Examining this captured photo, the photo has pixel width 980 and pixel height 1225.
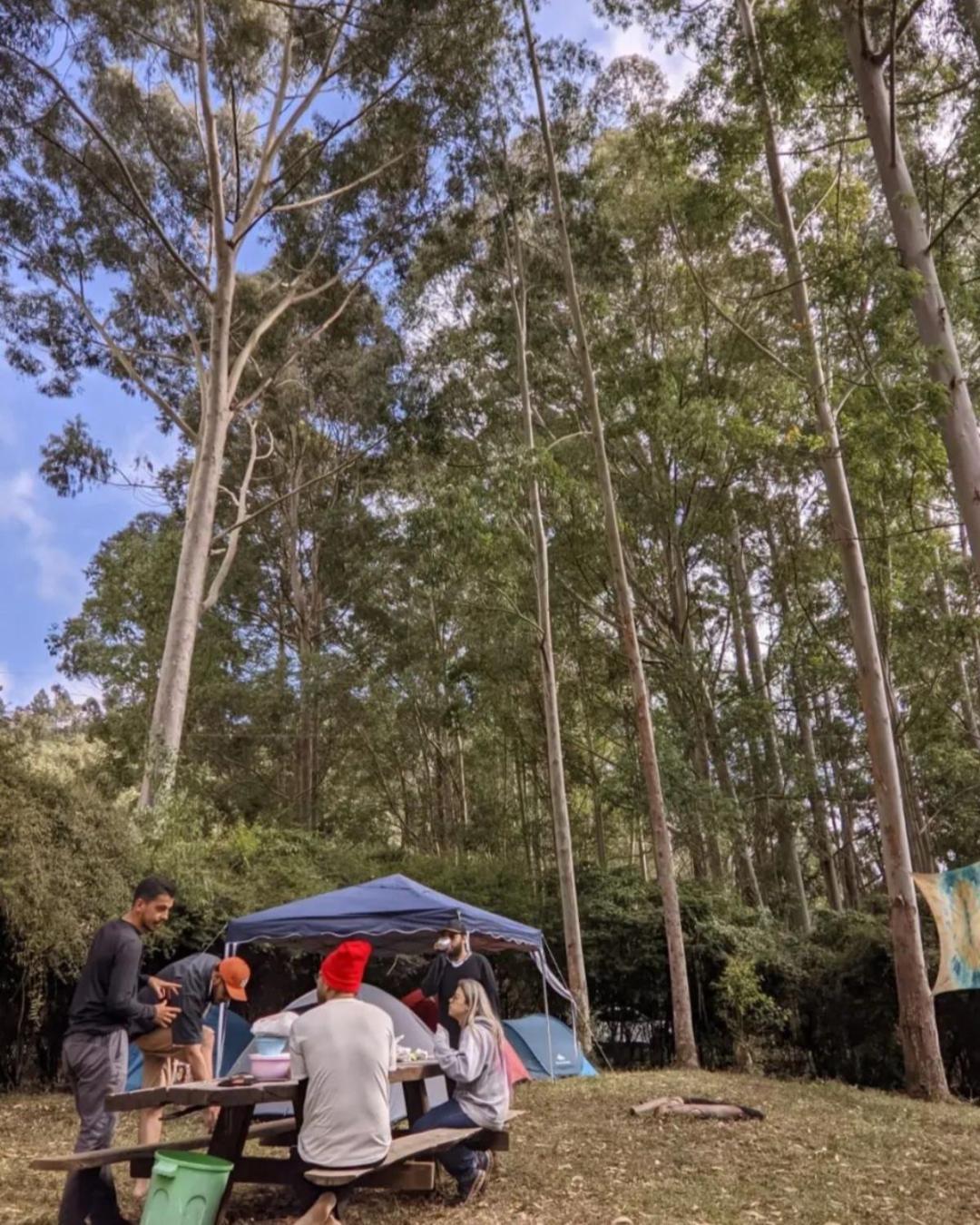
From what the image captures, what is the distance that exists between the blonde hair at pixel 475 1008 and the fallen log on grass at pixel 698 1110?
10.0 ft

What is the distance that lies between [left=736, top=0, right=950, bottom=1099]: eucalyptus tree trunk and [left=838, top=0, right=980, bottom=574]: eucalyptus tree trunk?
1672mm

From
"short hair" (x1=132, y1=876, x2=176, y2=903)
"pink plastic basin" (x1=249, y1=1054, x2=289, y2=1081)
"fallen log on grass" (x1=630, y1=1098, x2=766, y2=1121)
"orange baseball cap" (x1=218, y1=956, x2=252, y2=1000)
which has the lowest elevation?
"fallen log on grass" (x1=630, y1=1098, x2=766, y2=1121)

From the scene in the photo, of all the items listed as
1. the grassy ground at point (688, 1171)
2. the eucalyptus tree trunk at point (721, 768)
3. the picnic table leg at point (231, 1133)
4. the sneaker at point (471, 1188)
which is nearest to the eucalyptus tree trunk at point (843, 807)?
the eucalyptus tree trunk at point (721, 768)

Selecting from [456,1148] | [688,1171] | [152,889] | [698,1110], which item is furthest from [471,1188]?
[698,1110]

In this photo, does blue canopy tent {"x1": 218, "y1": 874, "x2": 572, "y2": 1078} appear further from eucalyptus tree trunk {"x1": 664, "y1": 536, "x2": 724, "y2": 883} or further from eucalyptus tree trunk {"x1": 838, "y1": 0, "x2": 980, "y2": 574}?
eucalyptus tree trunk {"x1": 664, "y1": 536, "x2": 724, "y2": 883}

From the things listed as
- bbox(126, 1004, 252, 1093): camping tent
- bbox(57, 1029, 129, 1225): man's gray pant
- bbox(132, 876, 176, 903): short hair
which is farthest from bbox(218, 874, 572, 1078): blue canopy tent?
bbox(132, 876, 176, 903): short hair

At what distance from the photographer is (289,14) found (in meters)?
15.2

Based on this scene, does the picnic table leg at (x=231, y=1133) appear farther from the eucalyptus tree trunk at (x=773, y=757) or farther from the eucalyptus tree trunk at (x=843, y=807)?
the eucalyptus tree trunk at (x=843, y=807)

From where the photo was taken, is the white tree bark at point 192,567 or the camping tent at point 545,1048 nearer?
the camping tent at point 545,1048

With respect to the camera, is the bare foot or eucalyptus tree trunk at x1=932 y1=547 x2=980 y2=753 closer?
the bare foot

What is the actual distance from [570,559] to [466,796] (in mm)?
7945

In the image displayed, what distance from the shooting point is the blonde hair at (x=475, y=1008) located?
14.5ft

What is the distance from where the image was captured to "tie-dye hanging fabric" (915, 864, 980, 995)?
322 inches

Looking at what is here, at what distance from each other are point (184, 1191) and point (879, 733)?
295 inches
